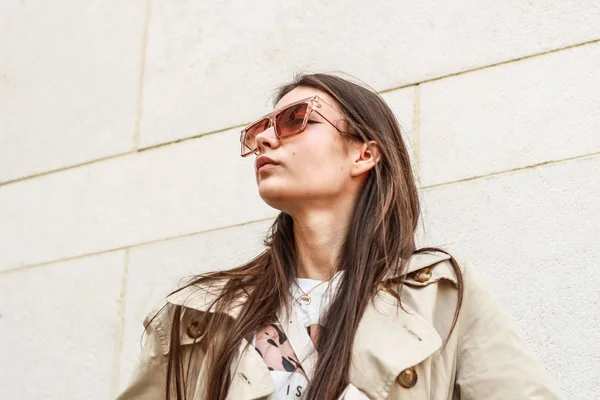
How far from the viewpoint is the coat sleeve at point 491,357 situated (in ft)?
11.1

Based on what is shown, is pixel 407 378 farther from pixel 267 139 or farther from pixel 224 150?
pixel 224 150

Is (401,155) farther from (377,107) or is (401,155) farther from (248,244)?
(248,244)

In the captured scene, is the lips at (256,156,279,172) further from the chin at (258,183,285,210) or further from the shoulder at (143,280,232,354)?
the shoulder at (143,280,232,354)

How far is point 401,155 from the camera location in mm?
3988

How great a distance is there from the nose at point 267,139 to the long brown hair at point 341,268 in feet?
0.71

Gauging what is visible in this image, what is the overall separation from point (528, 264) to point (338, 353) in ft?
3.45

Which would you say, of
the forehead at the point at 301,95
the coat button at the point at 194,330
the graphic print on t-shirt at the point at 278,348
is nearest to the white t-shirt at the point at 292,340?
the graphic print on t-shirt at the point at 278,348

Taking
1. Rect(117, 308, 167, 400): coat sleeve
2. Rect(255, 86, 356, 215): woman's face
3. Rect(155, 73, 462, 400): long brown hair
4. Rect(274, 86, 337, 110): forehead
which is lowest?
Rect(117, 308, 167, 400): coat sleeve

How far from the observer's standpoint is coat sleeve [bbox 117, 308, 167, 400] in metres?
3.76

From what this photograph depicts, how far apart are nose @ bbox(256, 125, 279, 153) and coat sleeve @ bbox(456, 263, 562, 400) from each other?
657 mm

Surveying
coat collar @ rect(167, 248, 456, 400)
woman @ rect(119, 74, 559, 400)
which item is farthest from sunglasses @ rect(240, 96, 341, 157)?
coat collar @ rect(167, 248, 456, 400)

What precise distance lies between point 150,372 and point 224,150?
151cm

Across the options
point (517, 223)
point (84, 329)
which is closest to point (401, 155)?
point (517, 223)

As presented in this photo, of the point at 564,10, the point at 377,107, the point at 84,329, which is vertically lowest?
the point at 84,329
